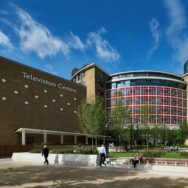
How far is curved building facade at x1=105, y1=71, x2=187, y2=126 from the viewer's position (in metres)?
96.2

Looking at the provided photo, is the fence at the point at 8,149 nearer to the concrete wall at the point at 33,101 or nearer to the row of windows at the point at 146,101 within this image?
the concrete wall at the point at 33,101

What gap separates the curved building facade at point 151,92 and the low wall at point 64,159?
216ft

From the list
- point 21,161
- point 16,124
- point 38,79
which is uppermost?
point 38,79

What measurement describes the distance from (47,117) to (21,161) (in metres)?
25.5

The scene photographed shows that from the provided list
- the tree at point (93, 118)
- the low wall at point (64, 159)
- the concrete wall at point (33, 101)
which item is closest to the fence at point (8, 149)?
the low wall at point (64, 159)

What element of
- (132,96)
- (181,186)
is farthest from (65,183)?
(132,96)

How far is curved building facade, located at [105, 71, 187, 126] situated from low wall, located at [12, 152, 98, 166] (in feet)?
216

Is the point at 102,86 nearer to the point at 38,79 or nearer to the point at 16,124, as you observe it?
the point at 38,79

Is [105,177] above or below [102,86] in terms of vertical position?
below

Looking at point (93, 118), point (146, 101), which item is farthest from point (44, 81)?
point (146, 101)

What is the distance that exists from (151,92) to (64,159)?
244 ft

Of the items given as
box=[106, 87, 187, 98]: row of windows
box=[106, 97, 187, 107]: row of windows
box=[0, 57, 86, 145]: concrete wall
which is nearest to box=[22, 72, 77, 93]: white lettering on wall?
box=[0, 57, 86, 145]: concrete wall

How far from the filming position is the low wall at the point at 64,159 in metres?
23.7

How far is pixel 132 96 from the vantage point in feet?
317
